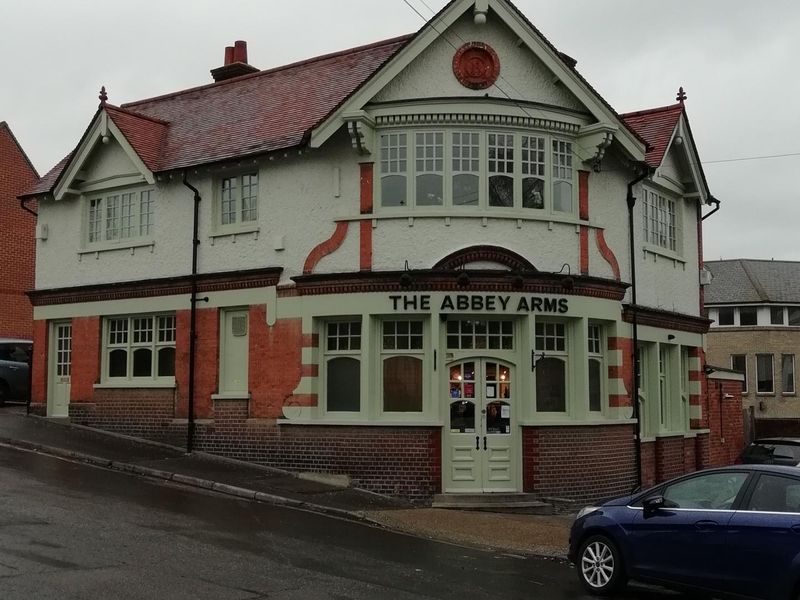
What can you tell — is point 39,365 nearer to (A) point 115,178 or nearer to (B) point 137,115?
Answer: (A) point 115,178

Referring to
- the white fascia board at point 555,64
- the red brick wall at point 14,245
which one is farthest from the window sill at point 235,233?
the red brick wall at point 14,245

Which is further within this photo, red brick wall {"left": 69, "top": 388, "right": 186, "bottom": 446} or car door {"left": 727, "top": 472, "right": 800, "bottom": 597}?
red brick wall {"left": 69, "top": 388, "right": 186, "bottom": 446}

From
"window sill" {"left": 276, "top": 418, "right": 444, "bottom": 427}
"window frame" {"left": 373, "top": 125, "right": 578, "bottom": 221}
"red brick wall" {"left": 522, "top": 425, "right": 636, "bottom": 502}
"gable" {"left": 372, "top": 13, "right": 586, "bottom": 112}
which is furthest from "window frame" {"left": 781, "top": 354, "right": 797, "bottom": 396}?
"window sill" {"left": 276, "top": 418, "right": 444, "bottom": 427}

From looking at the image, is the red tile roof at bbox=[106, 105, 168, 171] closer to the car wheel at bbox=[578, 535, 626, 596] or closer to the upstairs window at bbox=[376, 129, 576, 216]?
the upstairs window at bbox=[376, 129, 576, 216]

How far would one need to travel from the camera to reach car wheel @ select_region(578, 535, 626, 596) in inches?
395

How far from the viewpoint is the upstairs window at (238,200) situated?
A: 63.1ft

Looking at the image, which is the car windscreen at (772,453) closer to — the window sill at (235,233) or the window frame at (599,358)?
the window frame at (599,358)

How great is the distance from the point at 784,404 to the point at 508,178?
35.7m

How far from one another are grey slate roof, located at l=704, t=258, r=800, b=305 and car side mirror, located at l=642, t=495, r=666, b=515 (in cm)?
4186

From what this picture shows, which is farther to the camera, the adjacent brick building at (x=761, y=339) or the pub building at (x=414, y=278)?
the adjacent brick building at (x=761, y=339)

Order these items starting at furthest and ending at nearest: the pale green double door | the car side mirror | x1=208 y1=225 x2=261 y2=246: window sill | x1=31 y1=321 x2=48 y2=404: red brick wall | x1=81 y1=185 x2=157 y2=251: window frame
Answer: x1=31 y1=321 x2=48 y2=404: red brick wall, x1=81 y1=185 x2=157 y2=251: window frame, x1=208 y1=225 x2=261 y2=246: window sill, the pale green double door, the car side mirror

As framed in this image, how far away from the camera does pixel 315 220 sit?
714 inches

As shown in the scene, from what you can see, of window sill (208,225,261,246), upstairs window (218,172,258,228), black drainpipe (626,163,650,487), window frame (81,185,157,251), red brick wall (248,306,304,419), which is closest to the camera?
red brick wall (248,306,304,419)

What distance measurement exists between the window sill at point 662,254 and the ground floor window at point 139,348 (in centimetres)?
1010
